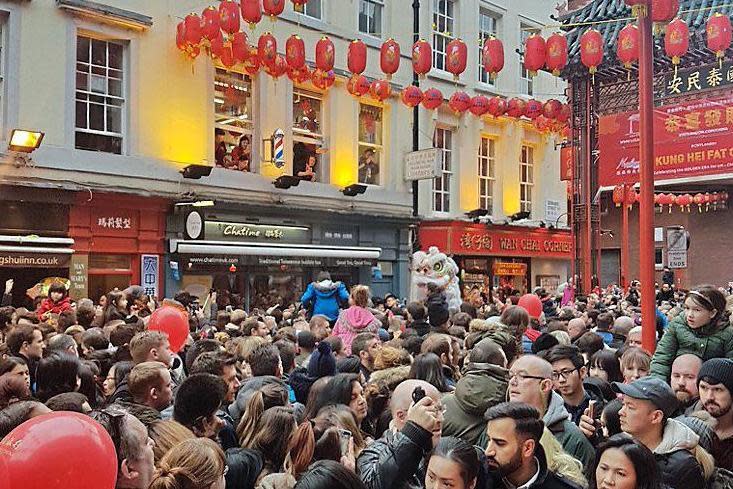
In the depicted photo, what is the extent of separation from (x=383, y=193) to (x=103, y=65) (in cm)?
800

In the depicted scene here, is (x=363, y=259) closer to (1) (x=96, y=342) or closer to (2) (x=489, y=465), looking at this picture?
(1) (x=96, y=342)

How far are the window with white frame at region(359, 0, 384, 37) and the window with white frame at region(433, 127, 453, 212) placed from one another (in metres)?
3.50

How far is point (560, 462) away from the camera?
12.3 ft

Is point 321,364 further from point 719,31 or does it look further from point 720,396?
point 719,31

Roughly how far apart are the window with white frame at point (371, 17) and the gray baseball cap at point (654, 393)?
17.1 m

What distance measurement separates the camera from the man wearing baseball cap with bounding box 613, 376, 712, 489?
12.0 feet

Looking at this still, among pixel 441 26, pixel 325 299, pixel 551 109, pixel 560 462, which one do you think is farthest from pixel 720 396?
pixel 441 26

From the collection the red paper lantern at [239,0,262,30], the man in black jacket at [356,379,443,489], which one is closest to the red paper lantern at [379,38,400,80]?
the red paper lantern at [239,0,262,30]

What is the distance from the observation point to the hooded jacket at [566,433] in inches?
163

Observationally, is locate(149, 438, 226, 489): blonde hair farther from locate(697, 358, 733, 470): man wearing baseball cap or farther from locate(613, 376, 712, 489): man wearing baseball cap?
locate(697, 358, 733, 470): man wearing baseball cap

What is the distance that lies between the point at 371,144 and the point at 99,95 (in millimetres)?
7605

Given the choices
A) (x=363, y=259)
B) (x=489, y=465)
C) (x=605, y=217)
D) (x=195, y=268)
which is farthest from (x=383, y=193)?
(x=489, y=465)

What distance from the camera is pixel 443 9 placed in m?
22.2

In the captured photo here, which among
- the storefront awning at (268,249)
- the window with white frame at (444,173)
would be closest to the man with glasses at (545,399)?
the storefront awning at (268,249)
